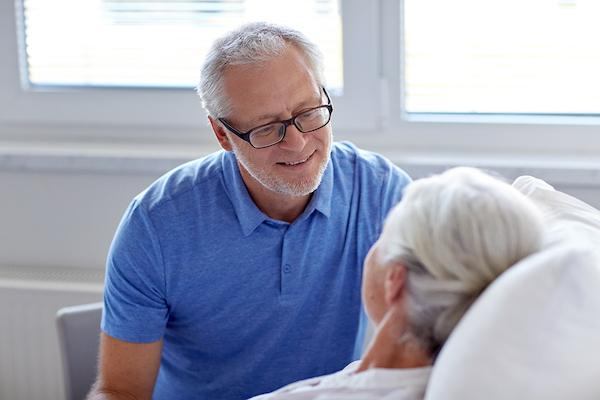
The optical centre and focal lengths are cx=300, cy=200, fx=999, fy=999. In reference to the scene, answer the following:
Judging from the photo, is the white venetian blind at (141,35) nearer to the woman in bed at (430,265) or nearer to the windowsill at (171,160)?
the windowsill at (171,160)

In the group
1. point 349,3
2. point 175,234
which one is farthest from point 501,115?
point 175,234

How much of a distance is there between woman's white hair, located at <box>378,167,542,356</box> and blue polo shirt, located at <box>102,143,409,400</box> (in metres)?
0.58

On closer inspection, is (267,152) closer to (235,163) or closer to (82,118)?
(235,163)

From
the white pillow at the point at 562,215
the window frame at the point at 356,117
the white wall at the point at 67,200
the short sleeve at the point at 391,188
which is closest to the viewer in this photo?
the white pillow at the point at 562,215

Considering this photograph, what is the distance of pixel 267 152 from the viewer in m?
1.82

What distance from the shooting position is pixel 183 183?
1.91m

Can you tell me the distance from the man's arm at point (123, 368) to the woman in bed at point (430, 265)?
0.56m

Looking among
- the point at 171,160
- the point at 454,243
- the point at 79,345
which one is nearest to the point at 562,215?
the point at 454,243

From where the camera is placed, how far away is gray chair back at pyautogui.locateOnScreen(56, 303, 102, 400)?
2.01 m

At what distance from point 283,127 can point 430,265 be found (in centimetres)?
61

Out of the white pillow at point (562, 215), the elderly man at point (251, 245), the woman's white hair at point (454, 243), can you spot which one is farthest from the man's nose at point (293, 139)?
the woman's white hair at point (454, 243)

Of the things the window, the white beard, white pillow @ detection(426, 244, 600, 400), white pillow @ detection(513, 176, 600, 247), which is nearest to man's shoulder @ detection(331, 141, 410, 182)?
the white beard

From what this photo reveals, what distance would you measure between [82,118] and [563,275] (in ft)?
5.92

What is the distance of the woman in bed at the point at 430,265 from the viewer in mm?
1258
